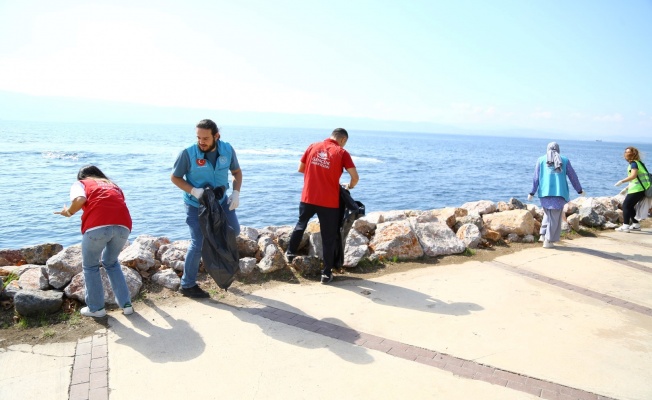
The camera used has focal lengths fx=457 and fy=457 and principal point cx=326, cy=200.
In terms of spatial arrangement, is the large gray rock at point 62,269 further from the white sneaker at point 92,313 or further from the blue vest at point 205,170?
the blue vest at point 205,170

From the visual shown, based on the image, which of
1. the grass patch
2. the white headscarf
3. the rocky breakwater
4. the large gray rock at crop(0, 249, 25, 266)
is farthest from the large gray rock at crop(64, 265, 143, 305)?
the white headscarf

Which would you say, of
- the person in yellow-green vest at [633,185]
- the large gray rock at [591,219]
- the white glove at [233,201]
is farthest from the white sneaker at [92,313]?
the person in yellow-green vest at [633,185]

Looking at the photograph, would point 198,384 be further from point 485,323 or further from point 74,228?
point 74,228

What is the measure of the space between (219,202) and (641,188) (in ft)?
29.1

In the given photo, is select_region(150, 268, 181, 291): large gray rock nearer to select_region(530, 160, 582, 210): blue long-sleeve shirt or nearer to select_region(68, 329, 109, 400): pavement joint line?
select_region(68, 329, 109, 400): pavement joint line

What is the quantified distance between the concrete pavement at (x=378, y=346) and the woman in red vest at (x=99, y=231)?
236 millimetres

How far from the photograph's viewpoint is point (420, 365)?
369cm

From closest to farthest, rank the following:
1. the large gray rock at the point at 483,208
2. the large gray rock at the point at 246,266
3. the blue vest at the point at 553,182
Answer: the large gray rock at the point at 246,266
the blue vest at the point at 553,182
the large gray rock at the point at 483,208

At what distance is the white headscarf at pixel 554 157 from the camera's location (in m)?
7.65

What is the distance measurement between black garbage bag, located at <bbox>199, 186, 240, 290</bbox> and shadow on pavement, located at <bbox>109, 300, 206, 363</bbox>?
2.07 ft

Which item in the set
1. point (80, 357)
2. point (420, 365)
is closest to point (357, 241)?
point (420, 365)

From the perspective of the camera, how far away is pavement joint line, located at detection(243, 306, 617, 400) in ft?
11.1

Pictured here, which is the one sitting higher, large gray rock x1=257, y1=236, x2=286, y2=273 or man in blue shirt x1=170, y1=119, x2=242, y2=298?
man in blue shirt x1=170, y1=119, x2=242, y2=298

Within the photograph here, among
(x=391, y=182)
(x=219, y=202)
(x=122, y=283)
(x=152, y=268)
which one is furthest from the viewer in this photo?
(x=391, y=182)
